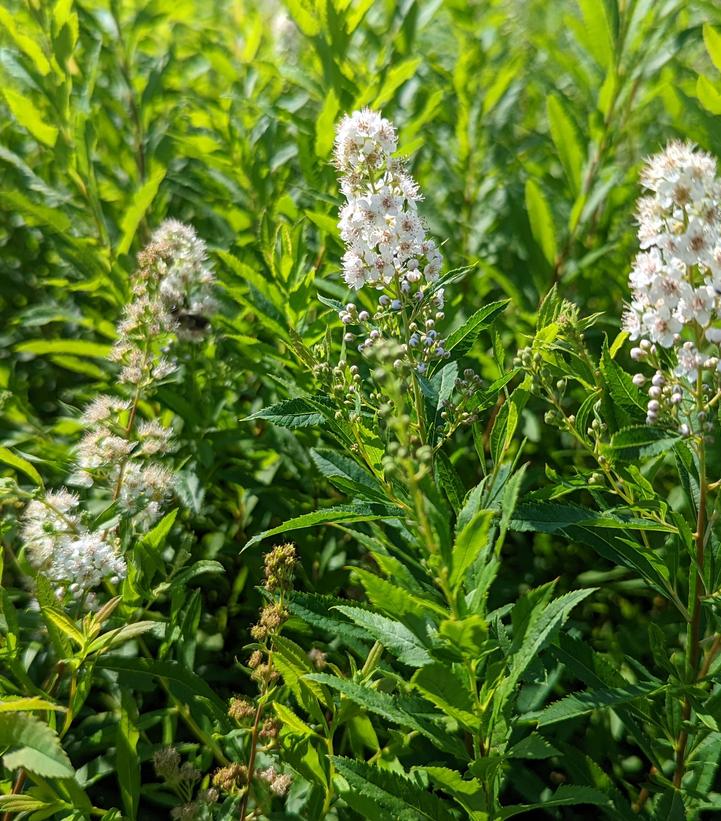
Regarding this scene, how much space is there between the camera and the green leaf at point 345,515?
5.46 ft

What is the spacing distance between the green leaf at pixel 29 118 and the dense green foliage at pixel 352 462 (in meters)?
0.01

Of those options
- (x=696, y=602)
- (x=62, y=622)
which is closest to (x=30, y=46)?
(x=62, y=622)

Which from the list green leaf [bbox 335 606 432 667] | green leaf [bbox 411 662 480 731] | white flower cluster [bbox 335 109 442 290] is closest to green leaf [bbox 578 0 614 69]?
white flower cluster [bbox 335 109 442 290]

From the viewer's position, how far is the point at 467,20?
367 centimetres

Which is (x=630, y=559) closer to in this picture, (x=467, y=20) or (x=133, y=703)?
(x=133, y=703)

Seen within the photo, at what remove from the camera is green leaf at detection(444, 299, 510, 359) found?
1.90 meters

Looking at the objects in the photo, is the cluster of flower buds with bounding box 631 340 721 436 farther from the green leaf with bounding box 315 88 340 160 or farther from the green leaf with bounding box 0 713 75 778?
the green leaf with bounding box 315 88 340 160

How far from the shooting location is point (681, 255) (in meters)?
1.65

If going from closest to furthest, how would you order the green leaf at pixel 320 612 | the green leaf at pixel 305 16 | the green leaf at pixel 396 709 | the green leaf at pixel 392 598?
the green leaf at pixel 392 598
the green leaf at pixel 396 709
the green leaf at pixel 320 612
the green leaf at pixel 305 16

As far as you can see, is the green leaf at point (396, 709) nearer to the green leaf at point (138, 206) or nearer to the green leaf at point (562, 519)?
the green leaf at point (562, 519)

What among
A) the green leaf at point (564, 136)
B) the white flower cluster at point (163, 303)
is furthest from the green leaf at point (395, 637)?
the green leaf at point (564, 136)

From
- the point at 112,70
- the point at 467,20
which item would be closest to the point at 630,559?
the point at 467,20

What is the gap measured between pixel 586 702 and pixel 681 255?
2.84 ft

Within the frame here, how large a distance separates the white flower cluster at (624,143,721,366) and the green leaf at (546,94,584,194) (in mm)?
1250
